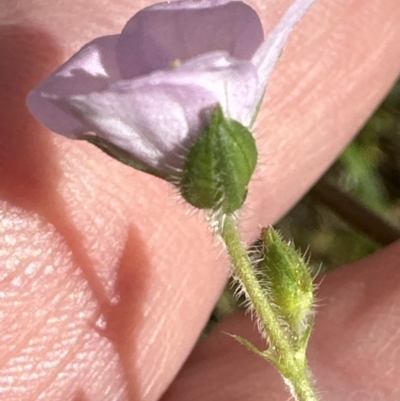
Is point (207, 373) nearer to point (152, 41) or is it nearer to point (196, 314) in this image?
point (196, 314)

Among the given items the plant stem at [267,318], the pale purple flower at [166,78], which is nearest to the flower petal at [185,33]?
the pale purple flower at [166,78]

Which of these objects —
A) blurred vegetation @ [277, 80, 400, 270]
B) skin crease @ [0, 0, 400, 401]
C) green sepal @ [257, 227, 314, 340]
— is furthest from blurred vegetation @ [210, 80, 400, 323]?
green sepal @ [257, 227, 314, 340]

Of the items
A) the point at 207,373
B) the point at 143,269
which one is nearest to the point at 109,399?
the point at 143,269

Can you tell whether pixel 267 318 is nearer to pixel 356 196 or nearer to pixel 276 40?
pixel 276 40

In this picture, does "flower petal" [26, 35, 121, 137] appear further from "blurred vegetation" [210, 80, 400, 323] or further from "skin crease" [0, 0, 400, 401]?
"blurred vegetation" [210, 80, 400, 323]

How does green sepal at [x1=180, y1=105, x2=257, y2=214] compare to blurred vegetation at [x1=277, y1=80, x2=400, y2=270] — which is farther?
blurred vegetation at [x1=277, y1=80, x2=400, y2=270]

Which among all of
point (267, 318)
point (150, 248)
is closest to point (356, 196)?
point (150, 248)
